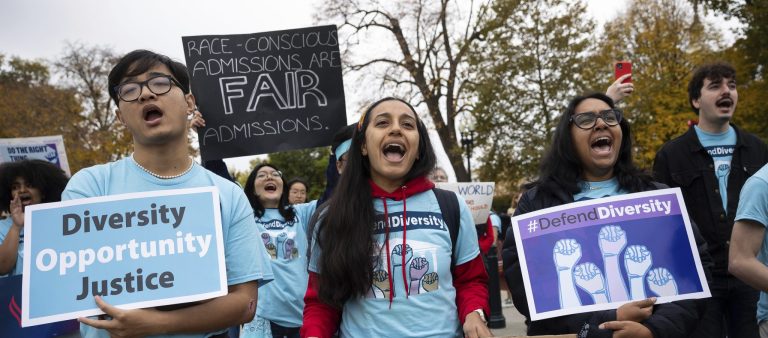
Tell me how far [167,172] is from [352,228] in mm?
782

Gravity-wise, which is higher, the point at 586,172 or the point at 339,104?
the point at 339,104

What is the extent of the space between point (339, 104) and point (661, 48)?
21716mm

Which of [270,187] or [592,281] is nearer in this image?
[592,281]

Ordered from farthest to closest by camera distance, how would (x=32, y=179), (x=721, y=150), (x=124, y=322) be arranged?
(x=32, y=179)
(x=721, y=150)
(x=124, y=322)

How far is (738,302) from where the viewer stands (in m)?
3.87

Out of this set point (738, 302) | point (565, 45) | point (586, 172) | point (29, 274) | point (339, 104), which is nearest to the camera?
point (29, 274)

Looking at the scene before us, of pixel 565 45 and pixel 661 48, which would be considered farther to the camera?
pixel 661 48

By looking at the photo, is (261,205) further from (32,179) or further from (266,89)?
(32,179)

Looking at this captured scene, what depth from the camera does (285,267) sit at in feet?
17.3

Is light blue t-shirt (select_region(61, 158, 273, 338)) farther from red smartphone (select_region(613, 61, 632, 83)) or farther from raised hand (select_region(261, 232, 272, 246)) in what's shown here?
raised hand (select_region(261, 232, 272, 246))

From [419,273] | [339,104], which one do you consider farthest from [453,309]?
[339,104]

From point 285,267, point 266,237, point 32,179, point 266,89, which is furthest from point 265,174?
point 32,179

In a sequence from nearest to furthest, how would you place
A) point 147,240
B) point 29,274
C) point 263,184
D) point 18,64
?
1. point 29,274
2. point 147,240
3. point 263,184
4. point 18,64

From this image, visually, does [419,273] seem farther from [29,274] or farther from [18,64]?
[18,64]
